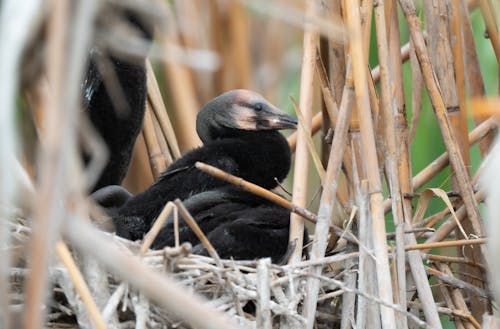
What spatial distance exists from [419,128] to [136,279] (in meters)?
1.76

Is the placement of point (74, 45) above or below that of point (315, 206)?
below

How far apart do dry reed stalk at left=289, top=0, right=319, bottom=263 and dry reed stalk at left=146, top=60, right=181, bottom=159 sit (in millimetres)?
819

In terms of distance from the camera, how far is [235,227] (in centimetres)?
232

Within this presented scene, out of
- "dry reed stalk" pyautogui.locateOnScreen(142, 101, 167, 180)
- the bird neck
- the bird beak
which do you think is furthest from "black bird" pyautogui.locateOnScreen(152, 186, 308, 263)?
"dry reed stalk" pyautogui.locateOnScreen(142, 101, 167, 180)

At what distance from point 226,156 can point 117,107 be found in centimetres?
45

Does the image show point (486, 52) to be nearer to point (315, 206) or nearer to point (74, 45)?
point (315, 206)

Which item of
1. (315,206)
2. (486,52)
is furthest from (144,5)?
(486,52)

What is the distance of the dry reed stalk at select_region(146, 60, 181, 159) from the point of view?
3.13 meters

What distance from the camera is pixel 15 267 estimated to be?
197cm

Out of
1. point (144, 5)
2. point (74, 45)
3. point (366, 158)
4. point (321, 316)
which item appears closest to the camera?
point (74, 45)

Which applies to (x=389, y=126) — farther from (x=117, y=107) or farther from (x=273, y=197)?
(x=117, y=107)

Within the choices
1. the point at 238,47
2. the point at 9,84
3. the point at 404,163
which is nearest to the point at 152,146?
the point at 238,47

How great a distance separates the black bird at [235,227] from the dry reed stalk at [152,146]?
64cm

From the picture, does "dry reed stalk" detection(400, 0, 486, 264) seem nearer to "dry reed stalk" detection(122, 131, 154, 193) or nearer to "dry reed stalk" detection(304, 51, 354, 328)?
"dry reed stalk" detection(304, 51, 354, 328)
